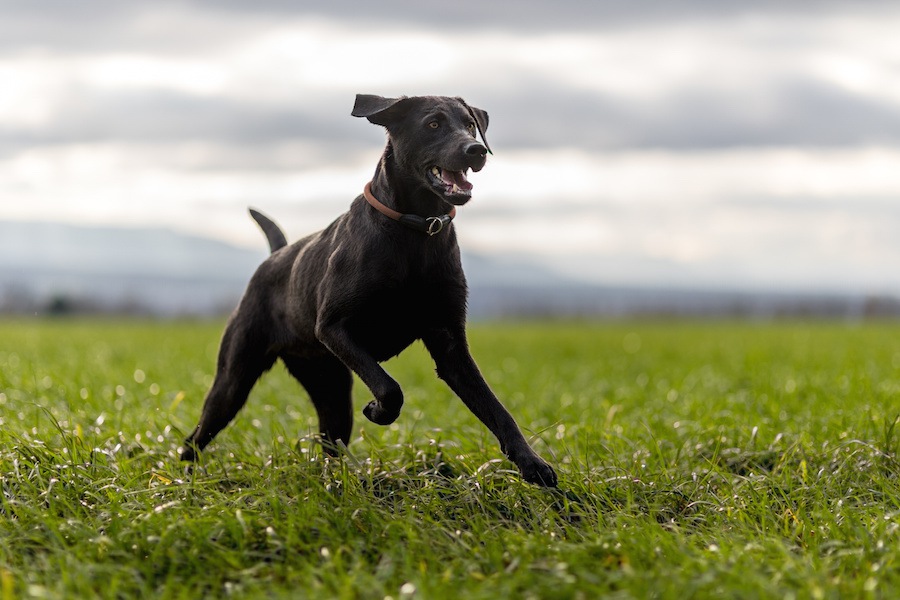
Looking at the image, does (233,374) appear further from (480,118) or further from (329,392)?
(480,118)

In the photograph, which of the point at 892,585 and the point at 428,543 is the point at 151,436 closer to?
the point at 428,543

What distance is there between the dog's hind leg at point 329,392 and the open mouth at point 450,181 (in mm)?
1596

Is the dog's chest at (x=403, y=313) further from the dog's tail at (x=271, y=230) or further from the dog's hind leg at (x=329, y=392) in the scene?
the dog's tail at (x=271, y=230)

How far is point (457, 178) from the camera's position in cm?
481

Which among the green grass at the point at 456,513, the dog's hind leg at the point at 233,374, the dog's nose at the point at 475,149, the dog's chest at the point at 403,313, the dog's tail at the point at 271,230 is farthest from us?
the dog's tail at the point at 271,230

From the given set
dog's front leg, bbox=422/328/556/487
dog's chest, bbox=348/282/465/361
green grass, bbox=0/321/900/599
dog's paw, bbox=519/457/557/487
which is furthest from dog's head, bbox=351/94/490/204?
green grass, bbox=0/321/900/599

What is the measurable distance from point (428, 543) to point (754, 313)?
1993 inches

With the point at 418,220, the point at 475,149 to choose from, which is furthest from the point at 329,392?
the point at 475,149

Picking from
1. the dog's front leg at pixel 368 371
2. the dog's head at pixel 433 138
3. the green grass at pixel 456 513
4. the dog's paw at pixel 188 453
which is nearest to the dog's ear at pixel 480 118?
the dog's head at pixel 433 138

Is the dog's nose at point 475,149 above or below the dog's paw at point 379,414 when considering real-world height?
above

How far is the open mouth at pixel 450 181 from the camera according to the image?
4.73m

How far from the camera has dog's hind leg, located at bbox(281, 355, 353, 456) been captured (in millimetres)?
5930

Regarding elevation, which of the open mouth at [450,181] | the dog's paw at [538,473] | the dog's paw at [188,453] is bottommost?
the dog's paw at [188,453]

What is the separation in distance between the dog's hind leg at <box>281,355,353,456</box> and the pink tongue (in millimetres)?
1612
